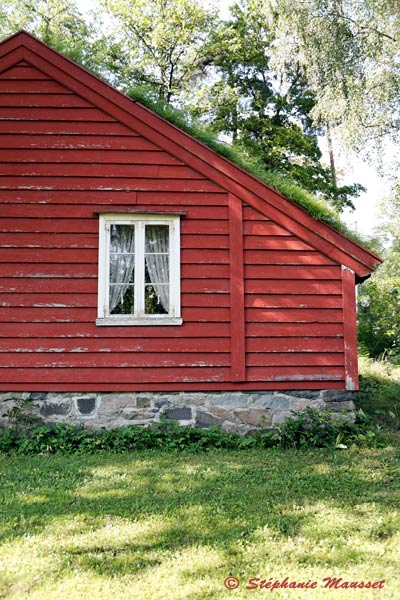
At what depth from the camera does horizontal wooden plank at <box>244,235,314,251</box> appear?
756 centimetres

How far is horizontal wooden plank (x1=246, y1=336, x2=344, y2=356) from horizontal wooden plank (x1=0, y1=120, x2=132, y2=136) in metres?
3.42

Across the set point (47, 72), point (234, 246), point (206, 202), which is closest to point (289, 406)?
point (234, 246)

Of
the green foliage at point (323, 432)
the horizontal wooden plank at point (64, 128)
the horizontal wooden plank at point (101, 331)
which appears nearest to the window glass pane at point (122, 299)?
the horizontal wooden plank at point (101, 331)

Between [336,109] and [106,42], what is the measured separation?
12.4m

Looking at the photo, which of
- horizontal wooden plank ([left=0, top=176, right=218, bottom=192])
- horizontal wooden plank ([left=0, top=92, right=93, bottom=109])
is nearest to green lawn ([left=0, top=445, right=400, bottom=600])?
horizontal wooden plank ([left=0, top=176, right=218, bottom=192])

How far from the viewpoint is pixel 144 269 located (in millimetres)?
7387

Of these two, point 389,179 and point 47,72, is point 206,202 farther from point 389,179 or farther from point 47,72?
point 389,179

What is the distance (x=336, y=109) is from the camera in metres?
14.3

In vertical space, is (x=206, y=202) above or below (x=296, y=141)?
below

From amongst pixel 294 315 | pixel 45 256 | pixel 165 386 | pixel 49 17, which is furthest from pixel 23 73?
pixel 49 17

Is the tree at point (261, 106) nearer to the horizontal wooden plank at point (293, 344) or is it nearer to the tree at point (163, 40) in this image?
the tree at point (163, 40)

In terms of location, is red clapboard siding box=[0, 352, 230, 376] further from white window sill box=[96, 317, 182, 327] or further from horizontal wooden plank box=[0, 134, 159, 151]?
horizontal wooden plank box=[0, 134, 159, 151]

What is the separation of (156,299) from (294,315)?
192cm

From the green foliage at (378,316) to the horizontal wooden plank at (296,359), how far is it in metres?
6.16
